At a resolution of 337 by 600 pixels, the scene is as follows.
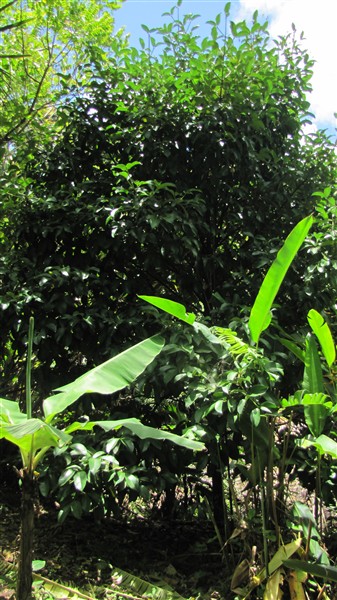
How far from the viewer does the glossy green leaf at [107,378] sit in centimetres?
235

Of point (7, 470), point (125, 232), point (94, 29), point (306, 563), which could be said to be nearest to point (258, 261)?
point (125, 232)

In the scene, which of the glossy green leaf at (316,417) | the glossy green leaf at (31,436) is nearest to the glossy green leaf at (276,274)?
the glossy green leaf at (316,417)

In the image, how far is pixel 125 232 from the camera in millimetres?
3426

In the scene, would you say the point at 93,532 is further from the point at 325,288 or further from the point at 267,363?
the point at 325,288

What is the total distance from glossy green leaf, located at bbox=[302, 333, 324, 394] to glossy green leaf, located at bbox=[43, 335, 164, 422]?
0.89 m

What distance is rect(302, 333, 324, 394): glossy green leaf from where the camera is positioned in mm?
2686

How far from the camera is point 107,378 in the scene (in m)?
2.45

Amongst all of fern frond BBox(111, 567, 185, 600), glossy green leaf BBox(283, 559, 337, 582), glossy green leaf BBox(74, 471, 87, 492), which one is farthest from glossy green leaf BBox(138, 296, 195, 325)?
fern frond BBox(111, 567, 185, 600)

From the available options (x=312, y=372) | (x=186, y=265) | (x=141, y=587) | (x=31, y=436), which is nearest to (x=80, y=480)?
(x=31, y=436)

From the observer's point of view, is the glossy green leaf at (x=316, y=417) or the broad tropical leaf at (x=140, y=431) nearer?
the broad tropical leaf at (x=140, y=431)

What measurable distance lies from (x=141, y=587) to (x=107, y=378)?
146 cm

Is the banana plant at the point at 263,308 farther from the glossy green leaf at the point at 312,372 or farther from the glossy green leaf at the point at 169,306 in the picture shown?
the glossy green leaf at the point at 312,372

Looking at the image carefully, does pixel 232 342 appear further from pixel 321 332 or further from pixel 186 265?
pixel 186 265

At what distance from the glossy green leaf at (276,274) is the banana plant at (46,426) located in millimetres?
625
